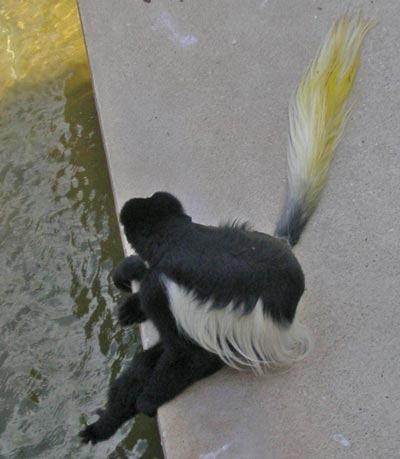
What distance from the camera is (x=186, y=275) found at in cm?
162

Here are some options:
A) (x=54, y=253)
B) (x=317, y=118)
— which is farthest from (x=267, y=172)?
(x=54, y=253)

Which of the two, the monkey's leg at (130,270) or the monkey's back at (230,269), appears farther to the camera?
the monkey's leg at (130,270)

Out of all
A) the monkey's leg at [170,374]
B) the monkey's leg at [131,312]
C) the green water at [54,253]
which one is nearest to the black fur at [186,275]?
the monkey's leg at [170,374]

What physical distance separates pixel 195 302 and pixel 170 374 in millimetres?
231

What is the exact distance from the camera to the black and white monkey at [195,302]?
5.35 feet

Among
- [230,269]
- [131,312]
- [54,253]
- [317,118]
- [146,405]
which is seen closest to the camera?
[230,269]

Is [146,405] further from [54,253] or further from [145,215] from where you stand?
[54,253]

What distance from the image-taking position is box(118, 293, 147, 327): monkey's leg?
194 centimetres

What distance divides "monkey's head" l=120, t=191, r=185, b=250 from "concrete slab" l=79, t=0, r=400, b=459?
1.35ft

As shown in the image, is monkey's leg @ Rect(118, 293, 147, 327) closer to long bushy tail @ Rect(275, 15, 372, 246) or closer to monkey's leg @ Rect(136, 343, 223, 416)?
monkey's leg @ Rect(136, 343, 223, 416)

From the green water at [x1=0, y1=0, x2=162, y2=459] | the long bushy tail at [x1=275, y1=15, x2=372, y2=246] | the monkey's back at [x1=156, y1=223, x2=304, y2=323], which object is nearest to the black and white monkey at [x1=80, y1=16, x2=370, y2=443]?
the monkey's back at [x1=156, y1=223, x2=304, y2=323]

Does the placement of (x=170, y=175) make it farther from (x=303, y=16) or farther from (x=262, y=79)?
(x=303, y=16)

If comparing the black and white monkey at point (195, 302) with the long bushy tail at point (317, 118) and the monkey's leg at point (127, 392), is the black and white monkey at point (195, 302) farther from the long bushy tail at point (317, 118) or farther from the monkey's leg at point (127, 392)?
Result: the long bushy tail at point (317, 118)

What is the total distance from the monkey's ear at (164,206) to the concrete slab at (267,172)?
426mm
